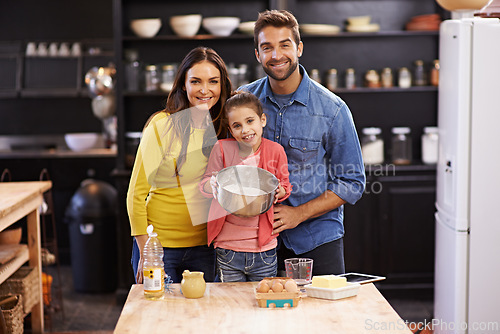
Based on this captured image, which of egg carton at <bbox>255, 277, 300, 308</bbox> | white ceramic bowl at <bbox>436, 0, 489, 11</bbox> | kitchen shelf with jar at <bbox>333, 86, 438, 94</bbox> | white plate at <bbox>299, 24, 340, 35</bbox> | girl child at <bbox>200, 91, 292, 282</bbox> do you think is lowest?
egg carton at <bbox>255, 277, 300, 308</bbox>

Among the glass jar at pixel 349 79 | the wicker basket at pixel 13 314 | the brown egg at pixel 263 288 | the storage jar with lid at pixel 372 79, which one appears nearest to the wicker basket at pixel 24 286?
the wicker basket at pixel 13 314

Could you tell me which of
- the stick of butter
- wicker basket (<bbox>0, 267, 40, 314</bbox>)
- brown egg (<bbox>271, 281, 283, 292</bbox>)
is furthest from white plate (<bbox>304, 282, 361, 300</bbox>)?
wicker basket (<bbox>0, 267, 40, 314</bbox>)

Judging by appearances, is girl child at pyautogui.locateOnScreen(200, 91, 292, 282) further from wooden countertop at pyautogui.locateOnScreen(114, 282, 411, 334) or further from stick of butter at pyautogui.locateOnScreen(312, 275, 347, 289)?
stick of butter at pyautogui.locateOnScreen(312, 275, 347, 289)

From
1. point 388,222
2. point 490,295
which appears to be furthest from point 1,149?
point 490,295

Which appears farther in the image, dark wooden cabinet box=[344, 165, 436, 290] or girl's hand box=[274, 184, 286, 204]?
dark wooden cabinet box=[344, 165, 436, 290]

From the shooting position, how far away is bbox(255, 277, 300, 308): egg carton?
2012mm

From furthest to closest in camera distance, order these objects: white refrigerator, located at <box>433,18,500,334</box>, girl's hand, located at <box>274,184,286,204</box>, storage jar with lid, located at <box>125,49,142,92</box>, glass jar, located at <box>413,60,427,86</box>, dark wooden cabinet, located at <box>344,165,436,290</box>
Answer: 1. glass jar, located at <box>413,60,427,86</box>
2. storage jar with lid, located at <box>125,49,142,92</box>
3. dark wooden cabinet, located at <box>344,165,436,290</box>
4. white refrigerator, located at <box>433,18,500,334</box>
5. girl's hand, located at <box>274,184,286,204</box>

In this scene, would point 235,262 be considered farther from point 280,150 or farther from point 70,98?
point 70,98

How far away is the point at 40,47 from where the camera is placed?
19.7ft

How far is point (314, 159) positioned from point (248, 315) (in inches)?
34.0

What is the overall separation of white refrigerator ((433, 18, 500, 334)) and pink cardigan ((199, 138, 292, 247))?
3.94 feet

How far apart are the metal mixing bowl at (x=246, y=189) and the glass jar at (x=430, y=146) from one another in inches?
111

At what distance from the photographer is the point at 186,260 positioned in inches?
101

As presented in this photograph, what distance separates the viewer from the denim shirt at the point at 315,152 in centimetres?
259
